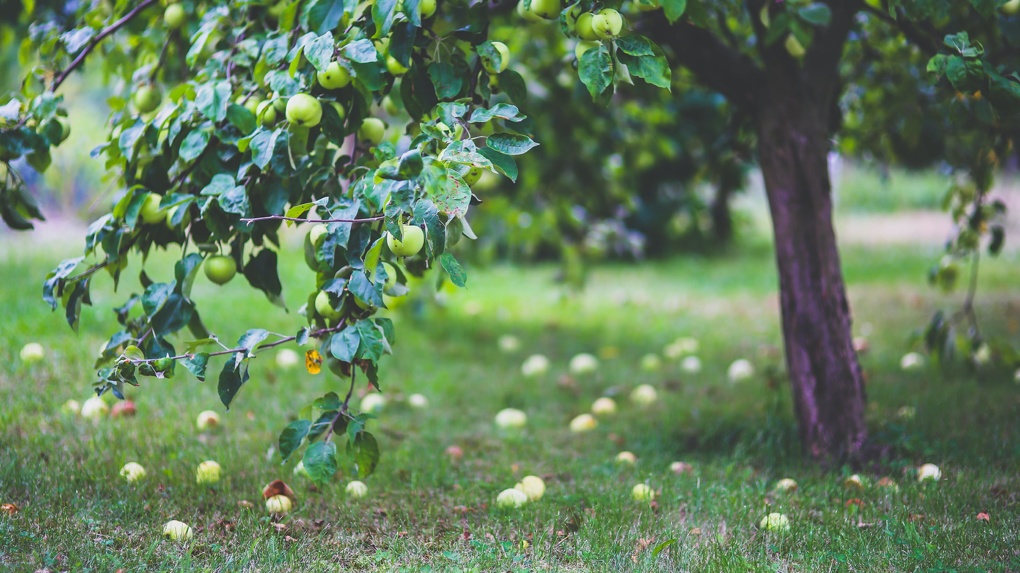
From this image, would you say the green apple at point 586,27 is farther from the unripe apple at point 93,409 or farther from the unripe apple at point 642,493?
the unripe apple at point 93,409

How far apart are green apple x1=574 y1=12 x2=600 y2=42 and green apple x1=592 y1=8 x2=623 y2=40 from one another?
16mm

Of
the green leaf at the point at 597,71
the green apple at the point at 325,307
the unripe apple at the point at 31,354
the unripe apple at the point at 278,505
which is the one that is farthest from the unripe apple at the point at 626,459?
the unripe apple at the point at 31,354

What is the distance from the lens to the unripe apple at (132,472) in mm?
2160

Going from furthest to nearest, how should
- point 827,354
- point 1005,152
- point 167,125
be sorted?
point 1005,152 → point 827,354 → point 167,125

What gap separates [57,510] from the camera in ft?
6.35

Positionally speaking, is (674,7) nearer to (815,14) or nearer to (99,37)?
(815,14)

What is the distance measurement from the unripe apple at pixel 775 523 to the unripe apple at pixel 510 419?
124cm

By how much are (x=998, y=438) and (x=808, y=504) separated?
0.93 meters

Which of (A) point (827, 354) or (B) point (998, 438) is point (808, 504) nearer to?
(A) point (827, 354)

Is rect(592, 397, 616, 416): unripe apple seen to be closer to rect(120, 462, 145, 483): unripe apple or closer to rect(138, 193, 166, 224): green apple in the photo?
rect(120, 462, 145, 483): unripe apple

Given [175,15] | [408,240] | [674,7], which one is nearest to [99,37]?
[175,15]

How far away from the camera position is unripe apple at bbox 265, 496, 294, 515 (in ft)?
6.73

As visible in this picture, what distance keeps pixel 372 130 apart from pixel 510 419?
151 centimetres

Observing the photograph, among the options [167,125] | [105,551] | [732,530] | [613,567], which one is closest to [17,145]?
[167,125]
